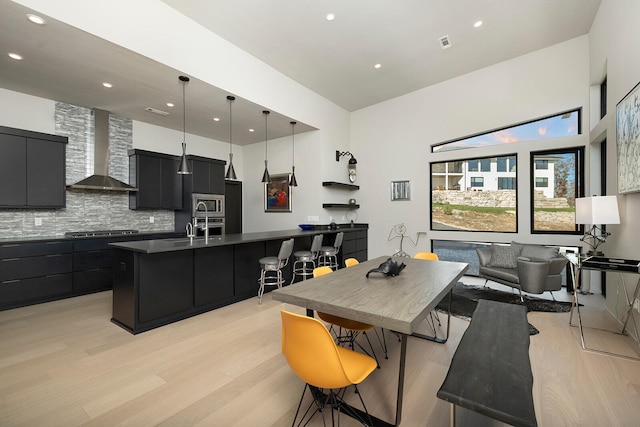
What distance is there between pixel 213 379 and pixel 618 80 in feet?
16.8

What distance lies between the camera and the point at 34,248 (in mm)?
3996

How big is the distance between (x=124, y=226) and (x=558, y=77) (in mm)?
8122

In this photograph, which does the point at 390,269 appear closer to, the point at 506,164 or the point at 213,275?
the point at 213,275

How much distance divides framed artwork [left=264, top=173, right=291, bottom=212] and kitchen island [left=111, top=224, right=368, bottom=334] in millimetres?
2112

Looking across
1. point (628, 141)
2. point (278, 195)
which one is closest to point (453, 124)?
point (628, 141)

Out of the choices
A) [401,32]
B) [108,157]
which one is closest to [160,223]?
[108,157]

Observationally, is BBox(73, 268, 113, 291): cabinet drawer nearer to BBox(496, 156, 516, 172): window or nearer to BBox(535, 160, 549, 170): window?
BBox(496, 156, 516, 172): window

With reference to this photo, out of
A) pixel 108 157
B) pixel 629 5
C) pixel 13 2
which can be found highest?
pixel 629 5

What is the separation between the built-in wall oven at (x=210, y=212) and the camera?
19.6ft

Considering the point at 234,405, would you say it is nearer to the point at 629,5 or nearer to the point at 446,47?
the point at 629,5

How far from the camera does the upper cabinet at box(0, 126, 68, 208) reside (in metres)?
3.90

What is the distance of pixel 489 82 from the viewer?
17.4 ft

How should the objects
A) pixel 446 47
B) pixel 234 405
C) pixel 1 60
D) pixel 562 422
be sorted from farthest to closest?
pixel 446 47 < pixel 1 60 < pixel 234 405 < pixel 562 422

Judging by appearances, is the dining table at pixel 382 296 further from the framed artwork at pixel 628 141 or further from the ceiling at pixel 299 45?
the ceiling at pixel 299 45
